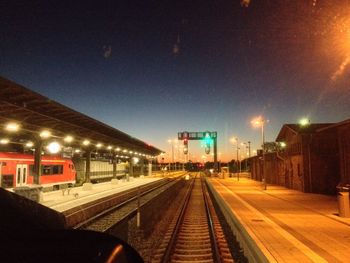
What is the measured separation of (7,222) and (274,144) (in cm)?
4110

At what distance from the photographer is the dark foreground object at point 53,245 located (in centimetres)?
211

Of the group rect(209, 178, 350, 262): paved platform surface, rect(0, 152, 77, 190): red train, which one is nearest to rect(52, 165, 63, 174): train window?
A: rect(0, 152, 77, 190): red train

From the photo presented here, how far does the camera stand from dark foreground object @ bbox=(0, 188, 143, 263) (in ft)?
6.92

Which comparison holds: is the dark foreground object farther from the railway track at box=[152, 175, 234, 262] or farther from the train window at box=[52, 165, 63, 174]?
the train window at box=[52, 165, 63, 174]

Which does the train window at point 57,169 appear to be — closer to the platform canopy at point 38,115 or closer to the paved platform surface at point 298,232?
the platform canopy at point 38,115

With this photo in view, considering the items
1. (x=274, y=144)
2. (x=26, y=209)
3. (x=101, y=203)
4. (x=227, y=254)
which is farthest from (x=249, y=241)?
(x=274, y=144)

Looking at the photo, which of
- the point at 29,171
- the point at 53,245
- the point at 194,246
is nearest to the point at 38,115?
the point at 29,171

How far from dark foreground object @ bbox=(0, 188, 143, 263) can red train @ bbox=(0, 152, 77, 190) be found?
25.5 m

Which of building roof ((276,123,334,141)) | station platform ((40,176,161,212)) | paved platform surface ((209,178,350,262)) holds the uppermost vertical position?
building roof ((276,123,334,141))

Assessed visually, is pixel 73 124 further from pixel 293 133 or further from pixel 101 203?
pixel 293 133

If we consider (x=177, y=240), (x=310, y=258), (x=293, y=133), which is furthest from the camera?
(x=293, y=133)

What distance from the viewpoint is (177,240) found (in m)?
13.7

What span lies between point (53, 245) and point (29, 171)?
98.6ft

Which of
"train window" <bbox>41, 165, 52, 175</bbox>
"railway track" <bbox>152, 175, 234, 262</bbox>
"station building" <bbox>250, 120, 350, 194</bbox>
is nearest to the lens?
"railway track" <bbox>152, 175, 234, 262</bbox>
